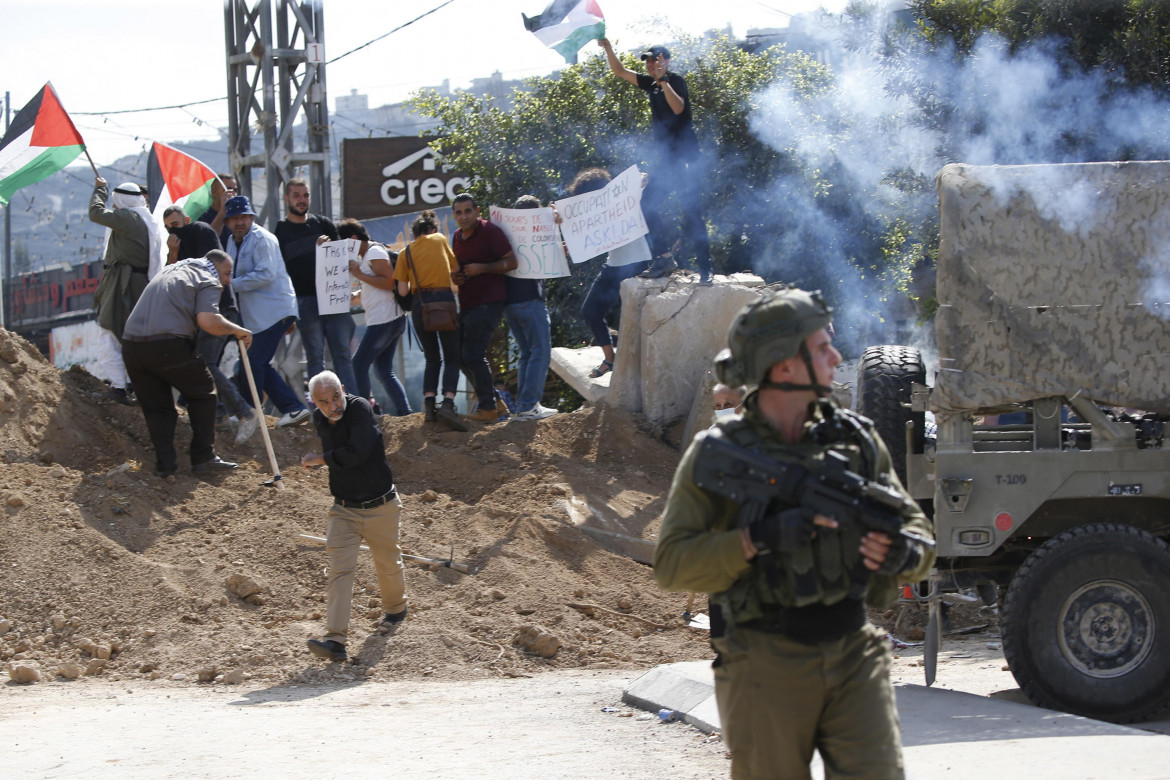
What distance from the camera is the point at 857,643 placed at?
10.1 feet

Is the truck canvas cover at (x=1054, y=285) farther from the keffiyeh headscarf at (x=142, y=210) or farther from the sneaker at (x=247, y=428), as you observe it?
the keffiyeh headscarf at (x=142, y=210)

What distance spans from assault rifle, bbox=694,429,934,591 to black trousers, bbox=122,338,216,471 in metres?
6.96

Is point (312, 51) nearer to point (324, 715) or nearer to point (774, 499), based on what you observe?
point (324, 715)

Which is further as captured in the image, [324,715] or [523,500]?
[523,500]

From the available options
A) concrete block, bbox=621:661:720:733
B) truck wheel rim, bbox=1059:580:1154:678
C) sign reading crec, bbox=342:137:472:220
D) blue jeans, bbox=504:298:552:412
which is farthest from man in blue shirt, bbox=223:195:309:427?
sign reading crec, bbox=342:137:472:220

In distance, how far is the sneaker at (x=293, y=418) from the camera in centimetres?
1063

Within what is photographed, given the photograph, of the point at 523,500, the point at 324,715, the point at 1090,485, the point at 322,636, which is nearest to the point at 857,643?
the point at 1090,485

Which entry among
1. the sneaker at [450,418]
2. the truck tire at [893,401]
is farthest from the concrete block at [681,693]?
the sneaker at [450,418]

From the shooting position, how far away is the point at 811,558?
2.96 meters

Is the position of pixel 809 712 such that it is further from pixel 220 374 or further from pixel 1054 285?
pixel 220 374

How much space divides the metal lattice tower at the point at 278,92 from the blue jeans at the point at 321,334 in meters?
3.62

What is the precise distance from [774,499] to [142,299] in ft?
24.0

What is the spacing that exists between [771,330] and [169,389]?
7.34 m

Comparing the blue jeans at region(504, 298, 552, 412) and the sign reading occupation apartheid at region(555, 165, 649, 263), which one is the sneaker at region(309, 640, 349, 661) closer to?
the blue jeans at region(504, 298, 552, 412)
